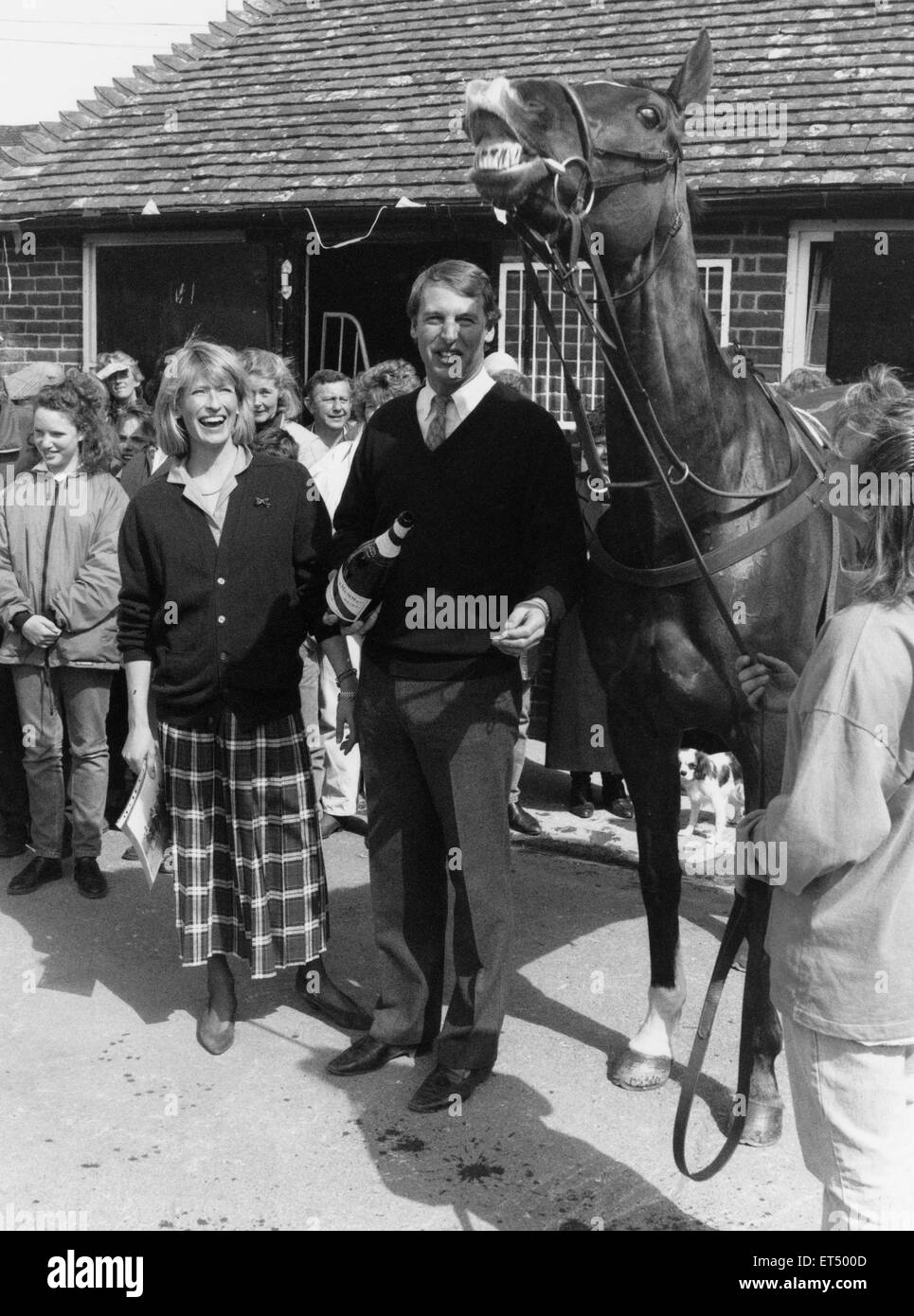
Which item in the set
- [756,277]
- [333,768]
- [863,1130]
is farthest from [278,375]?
[863,1130]

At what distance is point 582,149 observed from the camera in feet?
11.0

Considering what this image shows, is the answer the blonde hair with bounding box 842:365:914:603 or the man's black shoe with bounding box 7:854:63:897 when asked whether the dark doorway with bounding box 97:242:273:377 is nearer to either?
the man's black shoe with bounding box 7:854:63:897

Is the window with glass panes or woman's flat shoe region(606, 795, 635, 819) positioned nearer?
woman's flat shoe region(606, 795, 635, 819)

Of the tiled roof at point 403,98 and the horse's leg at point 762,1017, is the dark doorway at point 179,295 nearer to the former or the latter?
the tiled roof at point 403,98

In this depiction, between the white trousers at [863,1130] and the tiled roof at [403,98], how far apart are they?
682cm

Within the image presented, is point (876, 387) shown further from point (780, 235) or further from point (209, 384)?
point (780, 235)

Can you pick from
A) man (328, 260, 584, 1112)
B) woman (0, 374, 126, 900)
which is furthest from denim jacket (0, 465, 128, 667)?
man (328, 260, 584, 1112)

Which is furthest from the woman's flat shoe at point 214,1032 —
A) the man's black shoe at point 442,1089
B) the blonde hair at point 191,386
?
the blonde hair at point 191,386

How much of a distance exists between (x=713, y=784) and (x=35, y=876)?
2.92 metres

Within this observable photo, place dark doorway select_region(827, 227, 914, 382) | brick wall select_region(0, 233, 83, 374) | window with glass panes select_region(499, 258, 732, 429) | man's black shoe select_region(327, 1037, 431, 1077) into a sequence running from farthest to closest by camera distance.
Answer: brick wall select_region(0, 233, 83, 374)
window with glass panes select_region(499, 258, 732, 429)
dark doorway select_region(827, 227, 914, 382)
man's black shoe select_region(327, 1037, 431, 1077)

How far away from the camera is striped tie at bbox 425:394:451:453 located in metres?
3.96

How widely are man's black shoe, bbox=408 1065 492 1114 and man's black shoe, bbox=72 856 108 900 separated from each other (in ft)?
7.17

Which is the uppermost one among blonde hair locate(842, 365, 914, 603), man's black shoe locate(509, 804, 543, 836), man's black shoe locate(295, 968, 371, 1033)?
blonde hair locate(842, 365, 914, 603)
